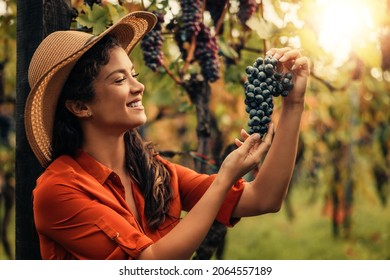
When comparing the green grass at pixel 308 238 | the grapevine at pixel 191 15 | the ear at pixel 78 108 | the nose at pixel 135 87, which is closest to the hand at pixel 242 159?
the nose at pixel 135 87

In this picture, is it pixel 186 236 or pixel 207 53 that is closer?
pixel 186 236

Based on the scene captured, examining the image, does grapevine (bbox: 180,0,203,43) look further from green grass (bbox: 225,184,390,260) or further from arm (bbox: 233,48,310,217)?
green grass (bbox: 225,184,390,260)

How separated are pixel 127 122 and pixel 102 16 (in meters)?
0.66

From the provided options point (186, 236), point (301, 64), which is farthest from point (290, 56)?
point (186, 236)

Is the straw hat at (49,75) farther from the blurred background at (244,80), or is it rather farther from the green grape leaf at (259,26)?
the green grape leaf at (259,26)

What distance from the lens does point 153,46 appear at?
284 centimetres

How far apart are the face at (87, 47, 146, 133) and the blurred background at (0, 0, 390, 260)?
0.44 meters

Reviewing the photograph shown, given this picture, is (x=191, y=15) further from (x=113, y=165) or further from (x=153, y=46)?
(x=113, y=165)

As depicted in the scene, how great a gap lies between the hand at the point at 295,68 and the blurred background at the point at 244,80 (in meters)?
0.78

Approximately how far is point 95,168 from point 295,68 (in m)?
0.78

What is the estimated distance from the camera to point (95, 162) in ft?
6.86

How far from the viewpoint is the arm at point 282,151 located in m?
1.97

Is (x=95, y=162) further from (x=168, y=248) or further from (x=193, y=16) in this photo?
(x=193, y=16)

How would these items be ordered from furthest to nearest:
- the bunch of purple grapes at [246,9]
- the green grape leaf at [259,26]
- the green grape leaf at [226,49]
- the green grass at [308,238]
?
the green grass at [308,238], the green grape leaf at [226,49], the bunch of purple grapes at [246,9], the green grape leaf at [259,26]
